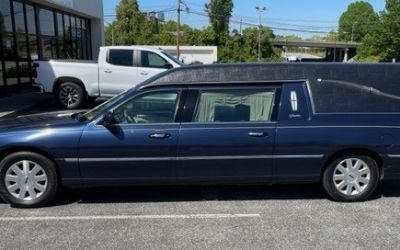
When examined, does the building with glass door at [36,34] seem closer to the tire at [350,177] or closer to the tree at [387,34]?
the tire at [350,177]

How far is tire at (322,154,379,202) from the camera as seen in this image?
557 centimetres

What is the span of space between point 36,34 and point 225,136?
1526cm

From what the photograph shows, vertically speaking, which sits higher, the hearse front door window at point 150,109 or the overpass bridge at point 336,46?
the hearse front door window at point 150,109

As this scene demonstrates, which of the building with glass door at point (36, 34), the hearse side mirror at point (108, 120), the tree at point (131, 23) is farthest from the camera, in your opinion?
the tree at point (131, 23)

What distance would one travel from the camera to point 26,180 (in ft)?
17.8

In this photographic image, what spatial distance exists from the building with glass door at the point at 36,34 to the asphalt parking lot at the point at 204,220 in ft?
36.6

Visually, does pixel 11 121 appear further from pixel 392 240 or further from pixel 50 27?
pixel 50 27

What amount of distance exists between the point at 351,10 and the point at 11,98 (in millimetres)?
145044

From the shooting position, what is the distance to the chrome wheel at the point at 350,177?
5.58 m

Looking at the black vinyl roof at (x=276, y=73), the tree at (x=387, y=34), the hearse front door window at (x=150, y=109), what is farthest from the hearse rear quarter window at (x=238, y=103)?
the tree at (x=387, y=34)

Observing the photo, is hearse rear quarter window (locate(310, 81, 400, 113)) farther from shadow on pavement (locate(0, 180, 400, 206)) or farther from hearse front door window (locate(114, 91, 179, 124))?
hearse front door window (locate(114, 91, 179, 124))

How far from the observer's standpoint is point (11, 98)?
584 inches

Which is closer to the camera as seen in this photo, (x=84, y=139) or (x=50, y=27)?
(x=84, y=139)

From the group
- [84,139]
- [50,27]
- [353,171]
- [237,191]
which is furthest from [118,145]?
[50,27]
